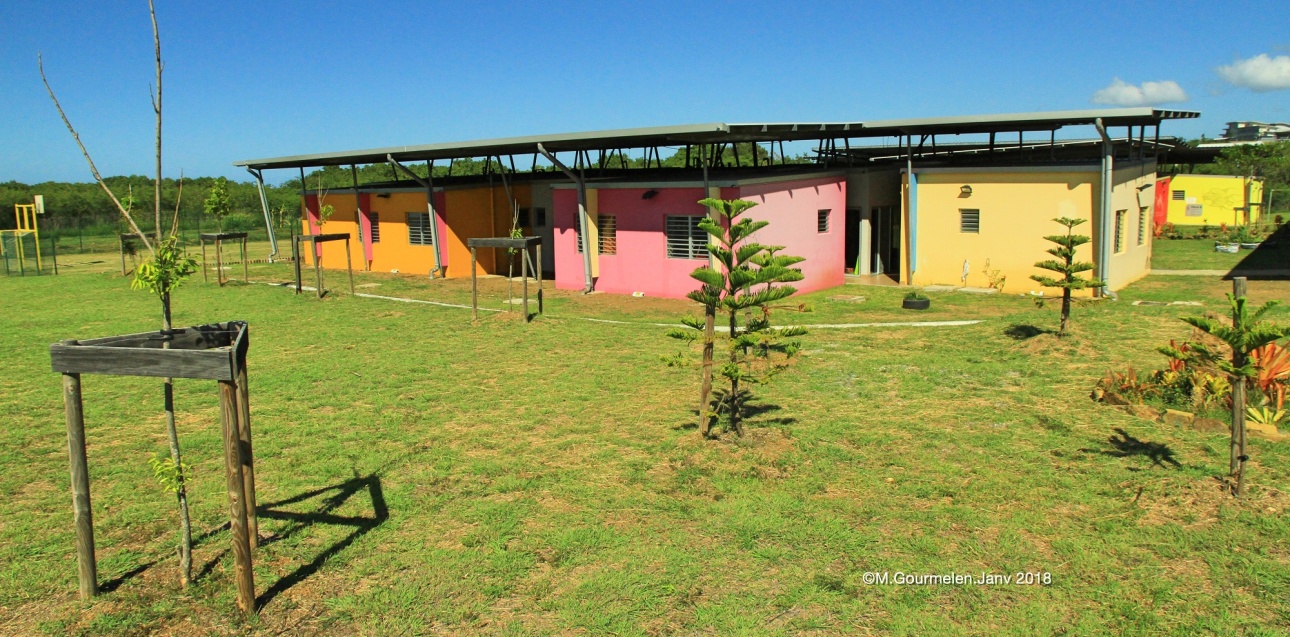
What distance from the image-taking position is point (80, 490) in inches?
234

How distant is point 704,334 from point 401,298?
14.8 metres

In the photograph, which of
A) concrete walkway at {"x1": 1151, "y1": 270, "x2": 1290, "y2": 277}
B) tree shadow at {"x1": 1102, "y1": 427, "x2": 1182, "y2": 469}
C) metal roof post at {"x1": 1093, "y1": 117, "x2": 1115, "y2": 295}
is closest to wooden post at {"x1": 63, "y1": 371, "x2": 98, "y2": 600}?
tree shadow at {"x1": 1102, "y1": 427, "x2": 1182, "y2": 469}

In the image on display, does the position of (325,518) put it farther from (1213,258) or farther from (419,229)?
(1213,258)

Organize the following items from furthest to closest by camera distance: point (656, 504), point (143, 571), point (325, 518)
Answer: point (656, 504) < point (325, 518) < point (143, 571)

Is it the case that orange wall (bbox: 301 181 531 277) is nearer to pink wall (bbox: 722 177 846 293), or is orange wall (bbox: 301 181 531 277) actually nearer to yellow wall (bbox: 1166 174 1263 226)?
pink wall (bbox: 722 177 846 293)

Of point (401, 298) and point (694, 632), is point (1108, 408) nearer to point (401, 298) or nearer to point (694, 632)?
point (694, 632)

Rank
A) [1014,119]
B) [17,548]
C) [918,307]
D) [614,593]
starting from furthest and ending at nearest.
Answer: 1. [1014,119]
2. [918,307]
3. [17,548]
4. [614,593]

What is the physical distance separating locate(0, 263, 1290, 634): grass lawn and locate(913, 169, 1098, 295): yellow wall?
6.70m

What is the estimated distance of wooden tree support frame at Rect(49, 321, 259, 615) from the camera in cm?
559

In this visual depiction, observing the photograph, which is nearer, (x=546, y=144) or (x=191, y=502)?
(x=191, y=502)

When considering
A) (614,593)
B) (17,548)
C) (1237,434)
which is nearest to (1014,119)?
(1237,434)

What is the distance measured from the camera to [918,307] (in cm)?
1809

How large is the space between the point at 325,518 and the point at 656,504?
2.80 m

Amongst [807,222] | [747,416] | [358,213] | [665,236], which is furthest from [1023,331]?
[358,213]
